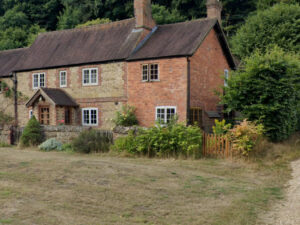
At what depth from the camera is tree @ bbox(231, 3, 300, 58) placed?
28859 millimetres

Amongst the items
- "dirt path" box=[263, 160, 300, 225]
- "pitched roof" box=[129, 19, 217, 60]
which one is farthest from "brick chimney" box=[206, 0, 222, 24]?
"dirt path" box=[263, 160, 300, 225]

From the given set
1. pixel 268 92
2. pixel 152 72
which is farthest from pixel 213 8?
pixel 268 92

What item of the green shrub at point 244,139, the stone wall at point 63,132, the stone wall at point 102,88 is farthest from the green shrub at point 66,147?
the green shrub at point 244,139

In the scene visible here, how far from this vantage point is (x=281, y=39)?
94.5 feet

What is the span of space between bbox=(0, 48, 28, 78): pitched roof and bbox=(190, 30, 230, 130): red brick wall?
16.8 meters

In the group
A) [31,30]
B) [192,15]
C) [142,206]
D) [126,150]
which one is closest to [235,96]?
[126,150]

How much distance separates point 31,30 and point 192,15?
1038 inches

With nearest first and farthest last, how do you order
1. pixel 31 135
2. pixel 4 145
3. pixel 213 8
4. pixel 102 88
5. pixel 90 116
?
pixel 31 135
pixel 4 145
pixel 102 88
pixel 90 116
pixel 213 8

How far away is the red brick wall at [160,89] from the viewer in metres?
21.3

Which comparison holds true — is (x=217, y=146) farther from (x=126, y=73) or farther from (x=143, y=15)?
(x=143, y=15)

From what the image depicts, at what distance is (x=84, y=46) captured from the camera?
27.1 meters

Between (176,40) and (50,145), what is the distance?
1117cm

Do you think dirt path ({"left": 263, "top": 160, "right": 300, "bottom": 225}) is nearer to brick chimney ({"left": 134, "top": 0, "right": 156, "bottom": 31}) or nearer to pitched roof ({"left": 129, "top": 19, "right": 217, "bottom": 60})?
pitched roof ({"left": 129, "top": 19, "right": 217, "bottom": 60})

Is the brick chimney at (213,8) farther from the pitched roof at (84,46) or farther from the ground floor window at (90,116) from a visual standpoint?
the ground floor window at (90,116)
